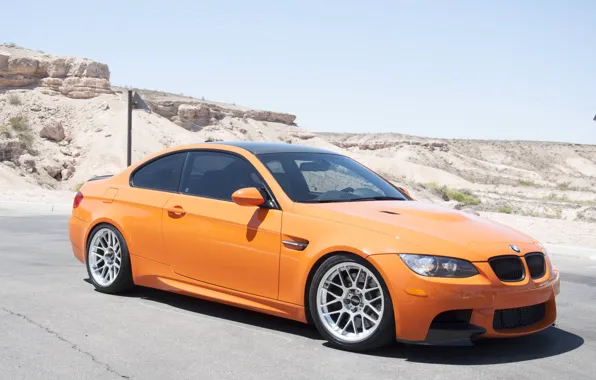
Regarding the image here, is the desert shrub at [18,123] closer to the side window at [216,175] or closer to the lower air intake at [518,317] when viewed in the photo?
the side window at [216,175]

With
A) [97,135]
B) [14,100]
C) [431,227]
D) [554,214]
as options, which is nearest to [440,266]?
[431,227]

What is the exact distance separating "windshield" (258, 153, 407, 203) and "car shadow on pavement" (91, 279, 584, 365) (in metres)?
1.10

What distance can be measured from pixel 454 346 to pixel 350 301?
916mm

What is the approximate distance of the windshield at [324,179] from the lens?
6.30 meters

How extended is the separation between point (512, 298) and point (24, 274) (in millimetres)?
5737

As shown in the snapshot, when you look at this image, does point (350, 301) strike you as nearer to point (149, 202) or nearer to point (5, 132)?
point (149, 202)

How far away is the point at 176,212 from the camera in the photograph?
6812 millimetres

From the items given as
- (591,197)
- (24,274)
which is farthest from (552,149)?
(24,274)

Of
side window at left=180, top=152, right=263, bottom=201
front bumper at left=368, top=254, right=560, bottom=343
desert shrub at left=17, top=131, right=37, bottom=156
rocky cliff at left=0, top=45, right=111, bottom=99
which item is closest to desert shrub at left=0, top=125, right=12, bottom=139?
desert shrub at left=17, top=131, right=37, bottom=156

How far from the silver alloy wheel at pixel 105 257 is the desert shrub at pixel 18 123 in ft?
130

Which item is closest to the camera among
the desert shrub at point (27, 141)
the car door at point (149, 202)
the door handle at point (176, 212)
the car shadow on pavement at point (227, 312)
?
the car shadow on pavement at point (227, 312)

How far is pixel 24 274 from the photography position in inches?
348

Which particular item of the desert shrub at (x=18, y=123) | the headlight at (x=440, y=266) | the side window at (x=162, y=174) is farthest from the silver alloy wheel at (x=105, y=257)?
the desert shrub at (x=18, y=123)

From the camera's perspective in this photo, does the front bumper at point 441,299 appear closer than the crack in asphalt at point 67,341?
No
